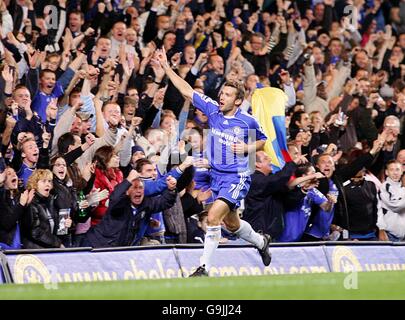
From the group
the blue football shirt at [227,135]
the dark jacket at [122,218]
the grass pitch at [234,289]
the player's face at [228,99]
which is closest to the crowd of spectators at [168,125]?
the dark jacket at [122,218]

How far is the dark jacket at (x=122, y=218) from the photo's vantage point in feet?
50.4

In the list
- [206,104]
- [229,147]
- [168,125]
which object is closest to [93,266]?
[229,147]

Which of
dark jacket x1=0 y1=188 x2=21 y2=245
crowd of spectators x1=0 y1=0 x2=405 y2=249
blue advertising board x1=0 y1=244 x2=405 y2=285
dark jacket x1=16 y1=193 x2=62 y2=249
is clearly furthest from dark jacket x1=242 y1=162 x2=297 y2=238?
dark jacket x1=0 y1=188 x2=21 y2=245

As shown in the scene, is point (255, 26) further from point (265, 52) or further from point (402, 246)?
point (402, 246)

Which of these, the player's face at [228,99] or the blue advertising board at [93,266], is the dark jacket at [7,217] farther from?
the player's face at [228,99]

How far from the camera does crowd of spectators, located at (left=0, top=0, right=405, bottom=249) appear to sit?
51.1 feet

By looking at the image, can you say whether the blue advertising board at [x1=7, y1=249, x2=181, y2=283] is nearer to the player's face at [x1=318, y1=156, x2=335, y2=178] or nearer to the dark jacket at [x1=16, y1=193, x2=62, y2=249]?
the dark jacket at [x1=16, y1=193, x2=62, y2=249]

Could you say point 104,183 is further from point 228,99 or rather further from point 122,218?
point 228,99

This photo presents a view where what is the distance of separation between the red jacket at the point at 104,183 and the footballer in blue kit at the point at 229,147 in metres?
1.60

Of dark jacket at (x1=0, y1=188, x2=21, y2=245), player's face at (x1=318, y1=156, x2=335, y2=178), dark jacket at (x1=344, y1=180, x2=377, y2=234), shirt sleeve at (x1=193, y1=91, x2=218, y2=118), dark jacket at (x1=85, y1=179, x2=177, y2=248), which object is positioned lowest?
dark jacket at (x1=344, y1=180, x2=377, y2=234)

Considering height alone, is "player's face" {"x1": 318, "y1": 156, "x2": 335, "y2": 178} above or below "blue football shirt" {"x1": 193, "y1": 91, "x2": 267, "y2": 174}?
below

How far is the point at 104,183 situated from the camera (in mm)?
16047

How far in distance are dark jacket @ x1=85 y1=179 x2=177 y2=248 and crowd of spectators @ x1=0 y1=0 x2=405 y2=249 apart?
15 millimetres

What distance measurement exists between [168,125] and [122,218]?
8.84ft
